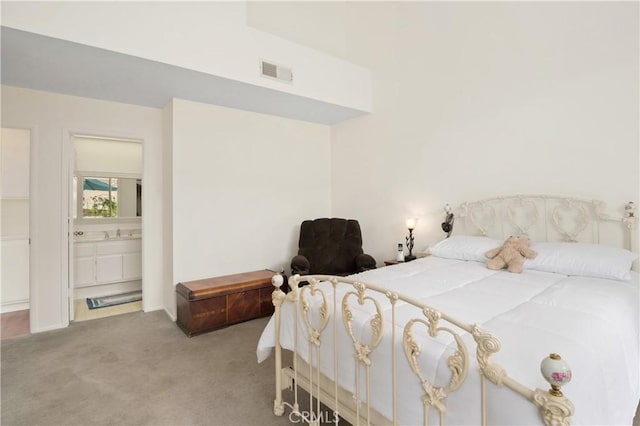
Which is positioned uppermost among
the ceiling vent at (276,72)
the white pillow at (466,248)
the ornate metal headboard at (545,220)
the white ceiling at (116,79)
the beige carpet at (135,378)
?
the ceiling vent at (276,72)

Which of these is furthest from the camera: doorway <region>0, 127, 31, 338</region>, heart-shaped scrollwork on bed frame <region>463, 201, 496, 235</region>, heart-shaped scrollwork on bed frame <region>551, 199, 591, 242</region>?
doorway <region>0, 127, 31, 338</region>

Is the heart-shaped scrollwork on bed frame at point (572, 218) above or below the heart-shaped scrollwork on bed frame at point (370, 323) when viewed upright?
above

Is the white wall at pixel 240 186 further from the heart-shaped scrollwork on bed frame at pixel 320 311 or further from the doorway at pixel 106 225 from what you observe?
the heart-shaped scrollwork on bed frame at pixel 320 311

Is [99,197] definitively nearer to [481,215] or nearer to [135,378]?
[135,378]

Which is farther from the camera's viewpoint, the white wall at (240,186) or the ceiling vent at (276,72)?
the white wall at (240,186)

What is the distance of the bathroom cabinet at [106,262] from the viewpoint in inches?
165

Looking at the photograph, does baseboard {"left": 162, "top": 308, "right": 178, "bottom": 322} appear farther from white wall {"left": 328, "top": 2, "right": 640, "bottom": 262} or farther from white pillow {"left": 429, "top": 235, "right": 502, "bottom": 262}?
white pillow {"left": 429, "top": 235, "right": 502, "bottom": 262}

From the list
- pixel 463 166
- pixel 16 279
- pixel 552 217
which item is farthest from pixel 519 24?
pixel 16 279

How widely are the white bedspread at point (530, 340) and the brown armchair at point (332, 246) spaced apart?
173 cm

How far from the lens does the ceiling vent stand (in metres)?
3.13

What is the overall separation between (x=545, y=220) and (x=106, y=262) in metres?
5.22

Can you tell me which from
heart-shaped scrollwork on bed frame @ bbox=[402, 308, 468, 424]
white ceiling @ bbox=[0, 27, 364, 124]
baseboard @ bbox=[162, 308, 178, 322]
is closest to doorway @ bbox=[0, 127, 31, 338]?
white ceiling @ bbox=[0, 27, 364, 124]

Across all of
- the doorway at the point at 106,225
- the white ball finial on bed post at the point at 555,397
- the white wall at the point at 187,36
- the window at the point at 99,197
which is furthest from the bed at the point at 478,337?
the window at the point at 99,197

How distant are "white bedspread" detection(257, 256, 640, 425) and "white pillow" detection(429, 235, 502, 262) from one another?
52cm
